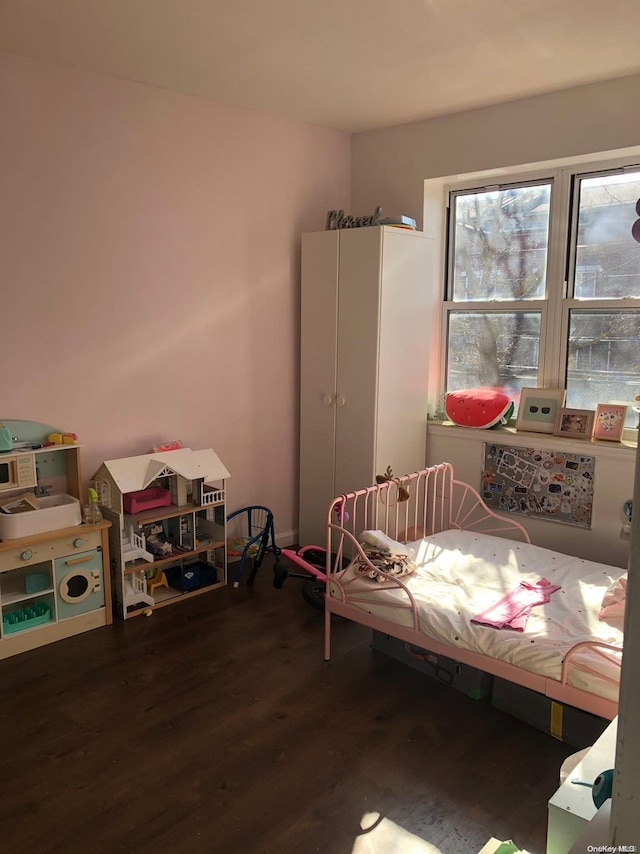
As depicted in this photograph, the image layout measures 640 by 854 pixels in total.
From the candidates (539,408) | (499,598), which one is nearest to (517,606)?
(499,598)

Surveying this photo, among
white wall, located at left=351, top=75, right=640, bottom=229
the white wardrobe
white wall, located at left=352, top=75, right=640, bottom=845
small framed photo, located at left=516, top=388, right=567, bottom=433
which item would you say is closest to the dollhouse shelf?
the white wardrobe

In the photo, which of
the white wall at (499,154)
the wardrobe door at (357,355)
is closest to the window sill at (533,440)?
the white wall at (499,154)

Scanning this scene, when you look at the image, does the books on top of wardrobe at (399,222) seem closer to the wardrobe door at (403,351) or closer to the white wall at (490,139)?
the wardrobe door at (403,351)

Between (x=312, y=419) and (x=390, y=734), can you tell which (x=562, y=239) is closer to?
(x=312, y=419)

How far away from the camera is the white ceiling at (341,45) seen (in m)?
2.60

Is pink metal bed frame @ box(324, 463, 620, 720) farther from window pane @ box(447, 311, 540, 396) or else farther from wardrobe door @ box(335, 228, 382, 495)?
window pane @ box(447, 311, 540, 396)

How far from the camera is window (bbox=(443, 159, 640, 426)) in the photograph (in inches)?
144

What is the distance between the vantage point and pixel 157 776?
2312 millimetres

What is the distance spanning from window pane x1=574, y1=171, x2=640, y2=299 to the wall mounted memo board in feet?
3.05

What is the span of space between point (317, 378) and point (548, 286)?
4.75ft

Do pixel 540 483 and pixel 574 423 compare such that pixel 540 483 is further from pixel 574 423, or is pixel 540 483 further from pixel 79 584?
pixel 79 584

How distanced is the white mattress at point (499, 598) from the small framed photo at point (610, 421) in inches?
29.1

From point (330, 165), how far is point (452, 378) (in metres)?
1.59

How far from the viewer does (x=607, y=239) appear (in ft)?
12.1
